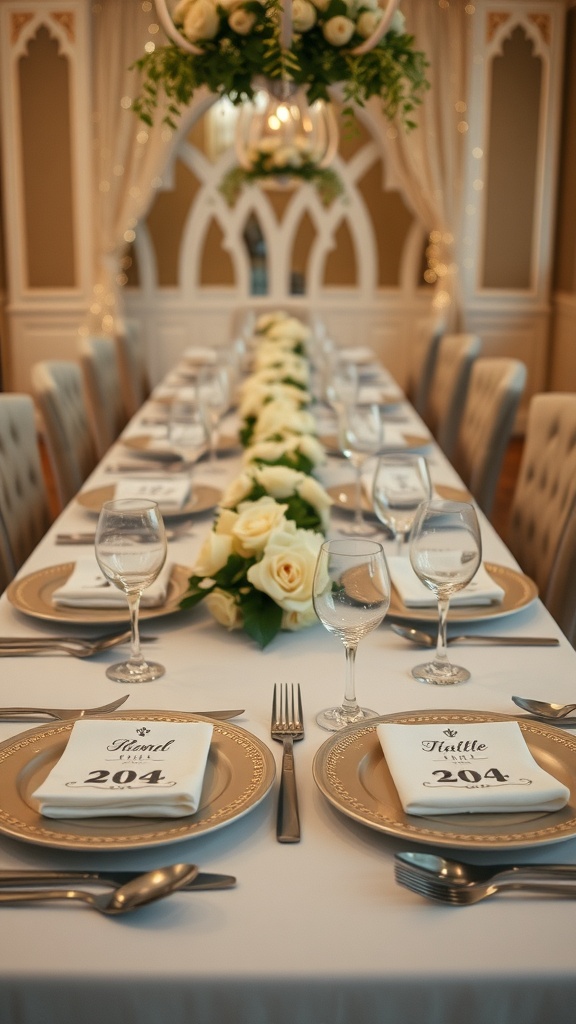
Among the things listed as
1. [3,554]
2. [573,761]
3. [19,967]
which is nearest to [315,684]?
[573,761]

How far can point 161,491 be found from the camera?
85.4 inches

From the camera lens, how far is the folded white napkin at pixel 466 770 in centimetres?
98

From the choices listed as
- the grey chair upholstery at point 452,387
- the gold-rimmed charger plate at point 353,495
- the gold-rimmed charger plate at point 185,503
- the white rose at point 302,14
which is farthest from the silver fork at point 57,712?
the grey chair upholstery at point 452,387

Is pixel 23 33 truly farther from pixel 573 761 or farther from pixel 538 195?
pixel 573 761

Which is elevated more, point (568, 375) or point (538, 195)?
point (538, 195)

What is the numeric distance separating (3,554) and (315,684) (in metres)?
1.10

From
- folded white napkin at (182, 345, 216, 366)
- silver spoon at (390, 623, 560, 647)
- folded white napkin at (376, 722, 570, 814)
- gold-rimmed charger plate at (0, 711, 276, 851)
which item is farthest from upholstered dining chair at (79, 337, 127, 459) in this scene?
folded white napkin at (376, 722, 570, 814)

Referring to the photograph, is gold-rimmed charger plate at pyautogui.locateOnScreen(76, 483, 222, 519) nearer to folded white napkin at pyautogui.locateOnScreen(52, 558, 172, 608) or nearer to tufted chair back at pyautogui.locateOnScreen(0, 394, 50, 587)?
tufted chair back at pyautogui.locateOnScreen(0, 394, 50, 587)

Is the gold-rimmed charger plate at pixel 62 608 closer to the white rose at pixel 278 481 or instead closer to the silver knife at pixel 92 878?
the white rose at pixel 278 481

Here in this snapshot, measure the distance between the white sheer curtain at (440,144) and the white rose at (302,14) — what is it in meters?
3.97

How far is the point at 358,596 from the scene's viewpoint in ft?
3.72

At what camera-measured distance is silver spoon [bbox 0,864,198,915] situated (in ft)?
2.84

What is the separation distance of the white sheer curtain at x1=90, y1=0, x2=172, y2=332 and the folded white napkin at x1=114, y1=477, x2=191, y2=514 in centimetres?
436

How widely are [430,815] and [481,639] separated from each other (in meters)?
0.54
